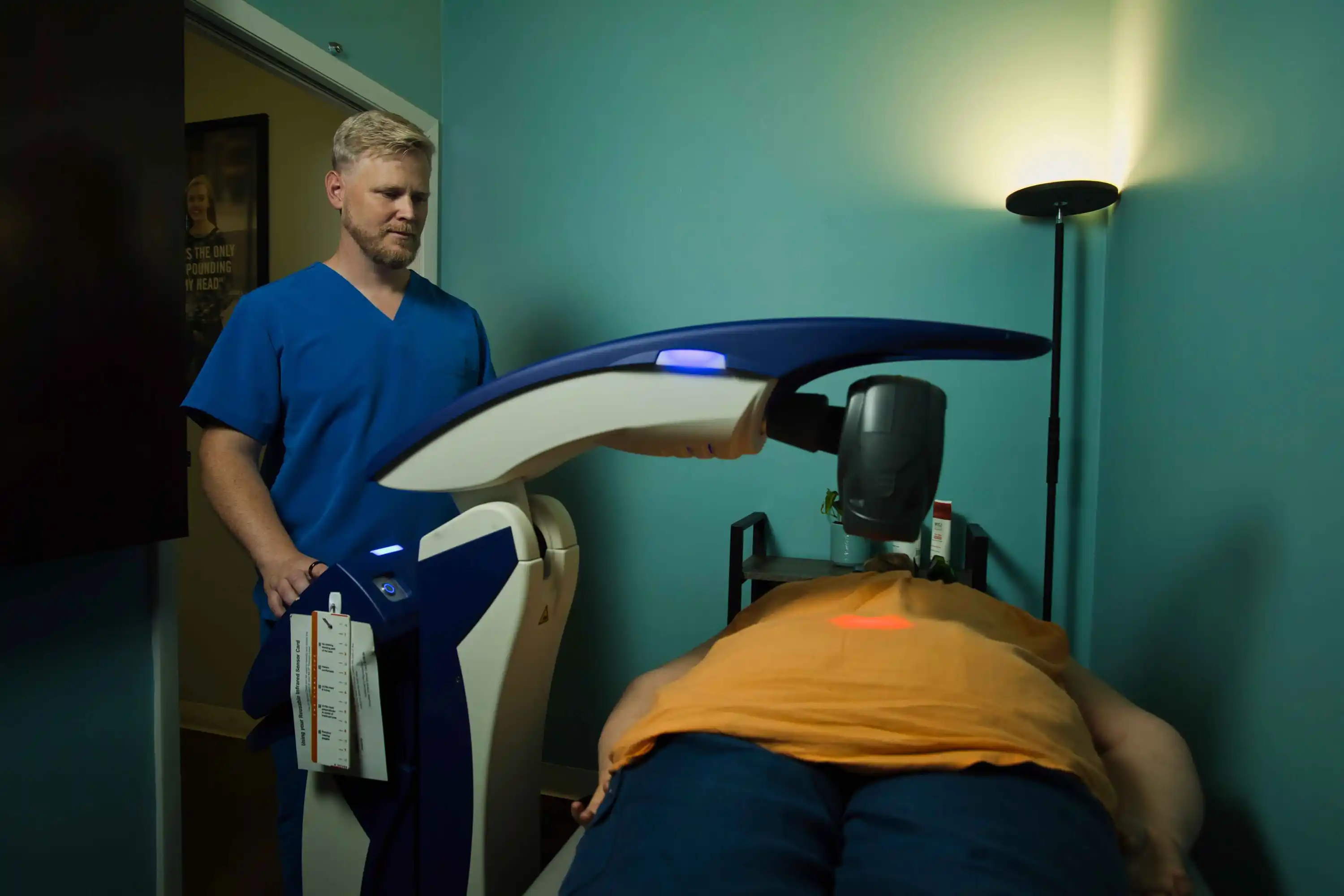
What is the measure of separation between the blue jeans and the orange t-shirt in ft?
2.03

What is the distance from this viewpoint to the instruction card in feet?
2.98

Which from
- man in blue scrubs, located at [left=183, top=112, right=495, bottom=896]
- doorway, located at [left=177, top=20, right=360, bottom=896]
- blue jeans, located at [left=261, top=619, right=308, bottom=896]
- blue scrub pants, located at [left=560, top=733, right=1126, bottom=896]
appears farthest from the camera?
doorway, located at [left=177, top=20, right=360, bottom=896]

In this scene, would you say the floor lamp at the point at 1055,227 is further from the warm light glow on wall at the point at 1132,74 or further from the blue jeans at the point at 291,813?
the blue jeans at the point at 291,813

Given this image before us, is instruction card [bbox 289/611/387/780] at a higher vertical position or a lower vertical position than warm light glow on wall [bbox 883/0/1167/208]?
lower

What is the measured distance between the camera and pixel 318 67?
66.2 inches

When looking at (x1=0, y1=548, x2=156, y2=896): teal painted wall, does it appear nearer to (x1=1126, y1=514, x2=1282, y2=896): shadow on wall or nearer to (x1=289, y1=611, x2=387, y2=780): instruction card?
(x1=289, y1=611, x2=387, y2=780): instruction card

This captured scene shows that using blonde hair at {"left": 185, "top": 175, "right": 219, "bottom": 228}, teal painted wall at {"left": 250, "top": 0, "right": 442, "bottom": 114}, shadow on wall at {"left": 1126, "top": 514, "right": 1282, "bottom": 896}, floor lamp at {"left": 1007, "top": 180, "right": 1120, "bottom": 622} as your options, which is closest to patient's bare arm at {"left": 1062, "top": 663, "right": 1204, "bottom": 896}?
shadow on wall at {"left": 1126, "top": 514, "right": 1282, "bottom": 896}

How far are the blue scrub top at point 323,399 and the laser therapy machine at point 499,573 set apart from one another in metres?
0.31

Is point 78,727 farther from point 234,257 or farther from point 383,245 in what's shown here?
point 234,257

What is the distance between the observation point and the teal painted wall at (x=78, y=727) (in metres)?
1.22

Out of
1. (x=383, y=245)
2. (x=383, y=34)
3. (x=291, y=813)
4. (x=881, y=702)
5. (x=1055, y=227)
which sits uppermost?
(x=383, y=34)

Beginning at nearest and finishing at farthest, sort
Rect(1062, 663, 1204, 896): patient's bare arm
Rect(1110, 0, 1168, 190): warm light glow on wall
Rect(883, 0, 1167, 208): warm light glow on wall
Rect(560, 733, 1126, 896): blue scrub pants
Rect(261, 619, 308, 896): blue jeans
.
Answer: Rect(560, 733, 1126, 896): blue scrub pants → Rect(1062, 663, 1204, 896): patient's bare arm → Rect(261, 619, 308, 896): blue jeans → Rect(1110, 0, 1168, 190): warm light glow on wall → Rect(883, 0, 1167, 208): warm light glow on wall

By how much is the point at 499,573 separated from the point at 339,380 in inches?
21.7

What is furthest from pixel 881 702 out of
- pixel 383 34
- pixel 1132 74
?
pixel 383 34
